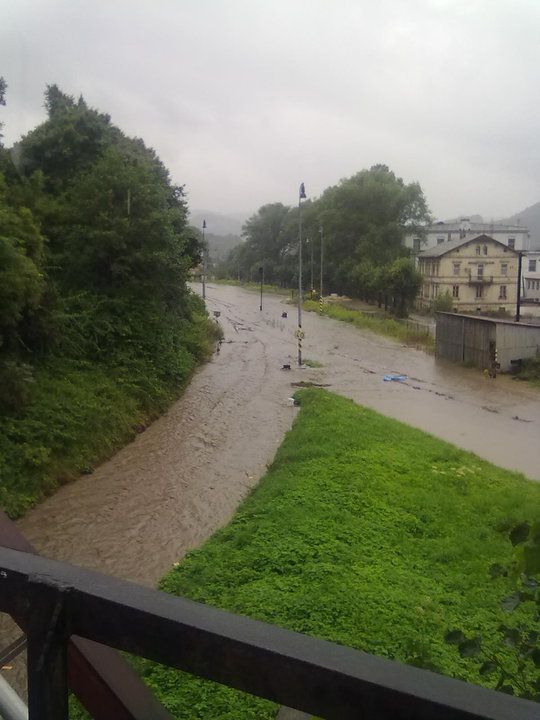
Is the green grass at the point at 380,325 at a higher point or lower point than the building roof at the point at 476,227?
lower

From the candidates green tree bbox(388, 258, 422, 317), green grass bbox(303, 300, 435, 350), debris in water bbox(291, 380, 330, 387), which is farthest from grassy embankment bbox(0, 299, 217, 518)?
green tree bbox(388, 258, 422, 317)

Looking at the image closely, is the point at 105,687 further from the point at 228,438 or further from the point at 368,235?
the point at 368,235

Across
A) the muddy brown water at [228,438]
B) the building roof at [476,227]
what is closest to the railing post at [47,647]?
the muddy brown water at [228,438]

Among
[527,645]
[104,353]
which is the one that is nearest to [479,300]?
[104,353]

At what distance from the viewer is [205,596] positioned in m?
6.84

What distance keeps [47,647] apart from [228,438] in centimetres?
1388

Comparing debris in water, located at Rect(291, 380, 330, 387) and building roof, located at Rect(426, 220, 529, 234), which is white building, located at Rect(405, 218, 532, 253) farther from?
debris in water, located at Rect(291, 380, 330, 387)

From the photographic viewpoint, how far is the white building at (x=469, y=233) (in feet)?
183

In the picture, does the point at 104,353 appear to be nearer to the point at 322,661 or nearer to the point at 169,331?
the point at 169,331

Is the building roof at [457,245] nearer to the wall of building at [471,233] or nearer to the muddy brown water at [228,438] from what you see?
the wall of building at [471,233]

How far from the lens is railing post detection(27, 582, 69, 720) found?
1.15 metres

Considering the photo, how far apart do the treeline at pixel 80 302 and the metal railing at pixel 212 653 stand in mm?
9243

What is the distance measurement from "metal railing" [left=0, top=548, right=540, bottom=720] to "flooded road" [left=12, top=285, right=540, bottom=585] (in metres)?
7.24

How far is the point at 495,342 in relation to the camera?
82.4 ft
